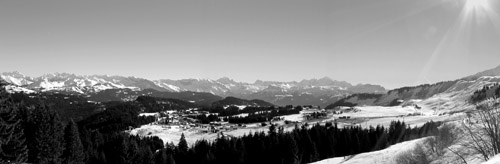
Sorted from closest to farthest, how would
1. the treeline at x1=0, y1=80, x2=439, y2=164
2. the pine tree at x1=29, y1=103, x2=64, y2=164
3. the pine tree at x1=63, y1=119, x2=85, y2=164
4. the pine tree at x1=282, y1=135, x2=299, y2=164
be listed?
the pine tree at x1=29, y1=103, x2=64, y2=164 → the treeline at x1=0, y1=80, x2=439, y2=164 → the pine tree at x1=63, y1=119, x2=85, y2=164 → the pine tree at x1=282, y1=135, x2=299, y2=164

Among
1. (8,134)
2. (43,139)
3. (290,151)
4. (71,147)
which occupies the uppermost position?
(8,134)

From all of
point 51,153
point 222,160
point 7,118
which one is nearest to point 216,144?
point 222,160

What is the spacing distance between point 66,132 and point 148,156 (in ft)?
62.5

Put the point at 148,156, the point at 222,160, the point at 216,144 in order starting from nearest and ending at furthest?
the point at 148,156
the point at 222,160
the point at 216,144

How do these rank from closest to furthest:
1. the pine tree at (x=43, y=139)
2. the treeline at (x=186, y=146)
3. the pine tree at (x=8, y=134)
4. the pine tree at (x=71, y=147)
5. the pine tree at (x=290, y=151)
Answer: the pine tree at (x=8, y=134) → the pine tree at (x=43, y=139) → the treeline at (x=186, y=146) → the pine tree at (x=71, y=147) → the pine tree at (x=290, y=151)

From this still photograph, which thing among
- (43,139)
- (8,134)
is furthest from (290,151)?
(8,134)

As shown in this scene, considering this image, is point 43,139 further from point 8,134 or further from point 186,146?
point 186,146

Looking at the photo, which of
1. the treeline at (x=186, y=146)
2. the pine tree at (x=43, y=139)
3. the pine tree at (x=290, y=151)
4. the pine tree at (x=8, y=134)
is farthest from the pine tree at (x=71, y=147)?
the pine tree at (x=290, y=151)

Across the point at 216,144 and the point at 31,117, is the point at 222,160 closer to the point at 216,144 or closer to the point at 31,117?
the point at 216,144

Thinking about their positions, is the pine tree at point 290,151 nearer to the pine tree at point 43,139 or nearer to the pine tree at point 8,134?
the pine tree at point 43,139

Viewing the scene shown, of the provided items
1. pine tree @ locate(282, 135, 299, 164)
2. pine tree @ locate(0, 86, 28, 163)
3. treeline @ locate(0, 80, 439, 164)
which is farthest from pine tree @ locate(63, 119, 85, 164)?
pine tree @ locate(282, 135, 299, 164)

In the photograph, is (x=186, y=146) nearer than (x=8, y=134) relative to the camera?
No

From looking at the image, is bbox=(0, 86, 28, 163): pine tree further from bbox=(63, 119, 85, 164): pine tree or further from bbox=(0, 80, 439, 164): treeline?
bbox=(63, 119, 85, 164): pine tree

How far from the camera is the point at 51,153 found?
179ft
